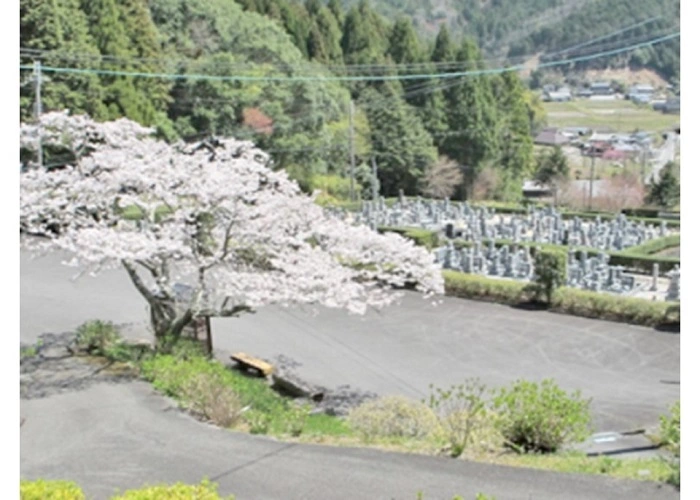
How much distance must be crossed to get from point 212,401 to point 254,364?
3.25m

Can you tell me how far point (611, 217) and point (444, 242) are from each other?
886 centimetres

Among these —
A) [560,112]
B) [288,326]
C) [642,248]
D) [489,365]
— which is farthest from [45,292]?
[560,112]

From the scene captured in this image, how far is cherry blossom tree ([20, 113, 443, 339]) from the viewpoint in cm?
961

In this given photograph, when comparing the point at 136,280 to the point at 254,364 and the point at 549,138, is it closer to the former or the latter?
the point at 254,364

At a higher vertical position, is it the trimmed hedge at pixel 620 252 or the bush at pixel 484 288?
the trimmed hedge at pixel 620 252

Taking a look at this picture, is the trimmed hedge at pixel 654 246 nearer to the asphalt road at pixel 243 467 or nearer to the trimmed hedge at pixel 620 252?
the trimmed hedge at pixel 620 252

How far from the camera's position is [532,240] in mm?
22922

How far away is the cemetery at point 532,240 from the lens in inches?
674

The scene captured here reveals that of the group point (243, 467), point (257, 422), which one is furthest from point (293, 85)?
point (243, 467)

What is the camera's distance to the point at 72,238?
→ 31.3 feet

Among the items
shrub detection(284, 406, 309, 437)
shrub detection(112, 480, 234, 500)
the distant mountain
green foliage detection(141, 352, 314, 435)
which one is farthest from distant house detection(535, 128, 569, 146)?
shrub detection(112, 480, 234, 500)

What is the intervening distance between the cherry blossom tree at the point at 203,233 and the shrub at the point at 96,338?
733mm

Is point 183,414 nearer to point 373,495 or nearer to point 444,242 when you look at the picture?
point 373,495

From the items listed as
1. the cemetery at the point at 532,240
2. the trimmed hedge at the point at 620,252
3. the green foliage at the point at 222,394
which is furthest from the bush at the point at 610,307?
the green foliage at the point at 222,394
